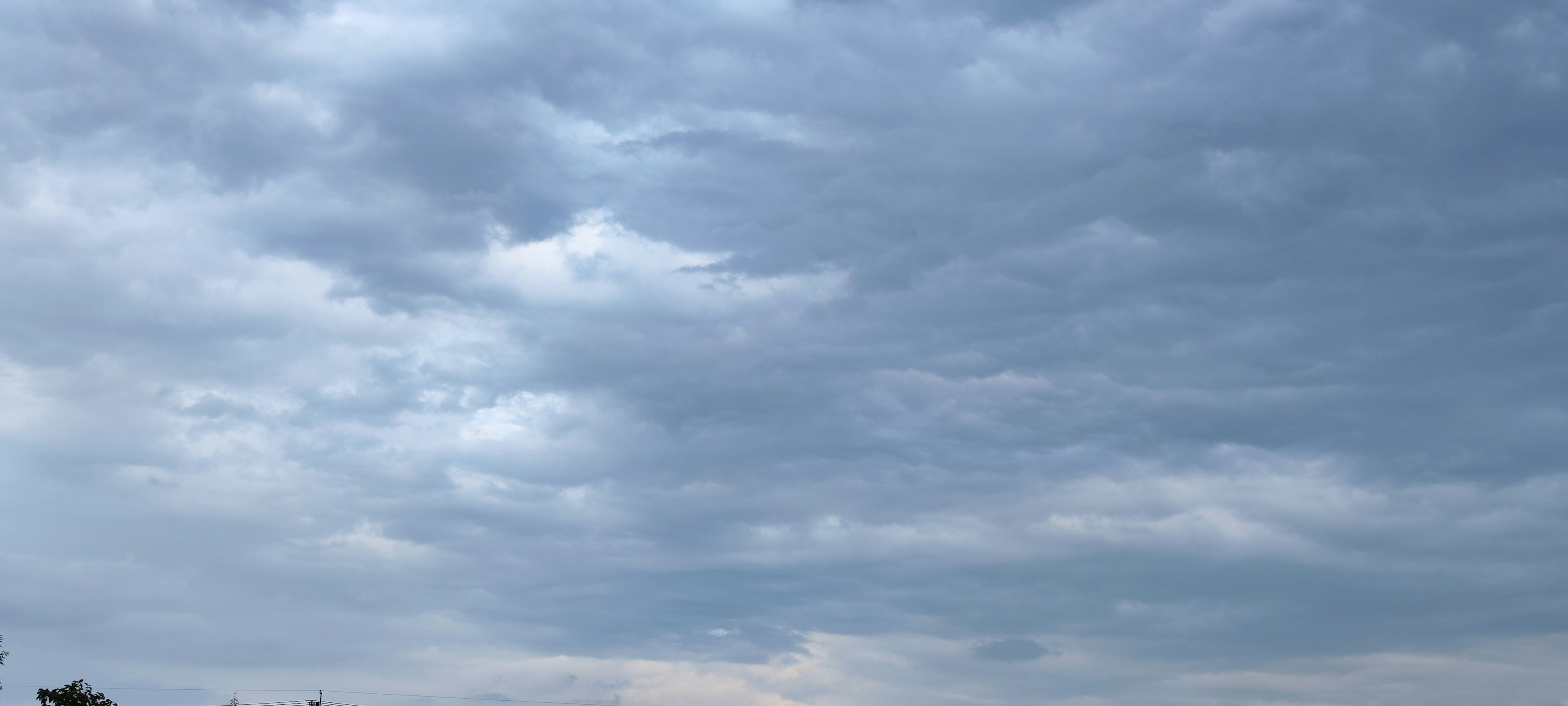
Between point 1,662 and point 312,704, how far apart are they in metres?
58.2

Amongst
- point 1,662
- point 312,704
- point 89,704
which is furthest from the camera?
point 312,704

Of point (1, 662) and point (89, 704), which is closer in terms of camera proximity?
point (1, 662)

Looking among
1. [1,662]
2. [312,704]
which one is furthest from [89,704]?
[312,704]

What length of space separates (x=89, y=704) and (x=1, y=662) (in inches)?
487

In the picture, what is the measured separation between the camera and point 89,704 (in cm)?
8938

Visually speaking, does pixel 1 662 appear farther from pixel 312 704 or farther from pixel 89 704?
pixel 312 704

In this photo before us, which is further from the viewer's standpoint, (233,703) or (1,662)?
(233,703)

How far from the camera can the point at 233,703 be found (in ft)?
442

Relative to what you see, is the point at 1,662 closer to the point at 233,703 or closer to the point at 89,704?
the point at 89,704

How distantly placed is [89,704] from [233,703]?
158 feet

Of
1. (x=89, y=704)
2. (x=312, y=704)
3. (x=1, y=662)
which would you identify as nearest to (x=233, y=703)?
(x=312, y=704)

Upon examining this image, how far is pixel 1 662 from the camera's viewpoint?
7856 centimetres

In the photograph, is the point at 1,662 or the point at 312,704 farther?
the point at 312,704

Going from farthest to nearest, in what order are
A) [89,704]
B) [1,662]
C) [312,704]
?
1. [312,704]
2. [89,704]
3. [1,662]
